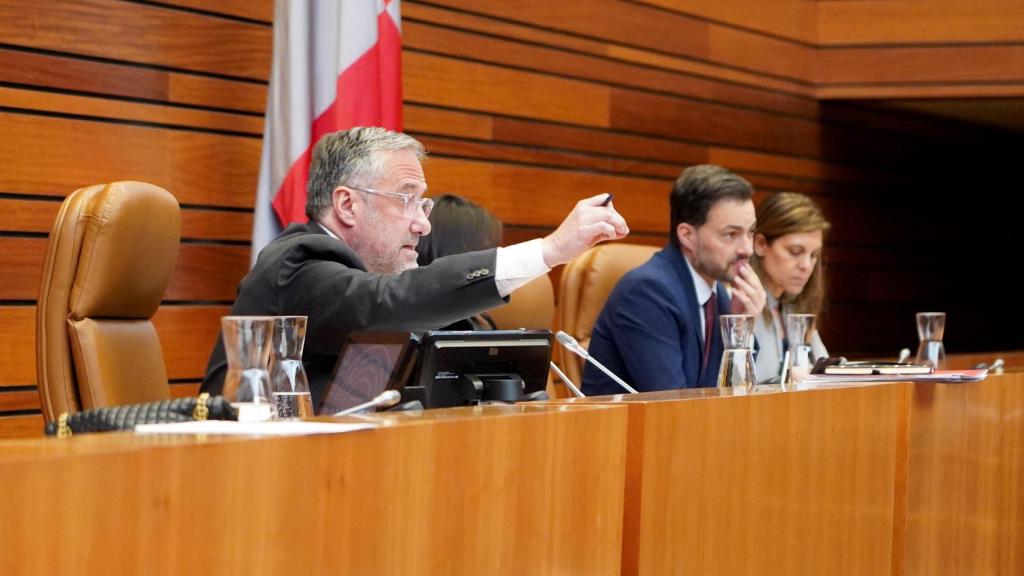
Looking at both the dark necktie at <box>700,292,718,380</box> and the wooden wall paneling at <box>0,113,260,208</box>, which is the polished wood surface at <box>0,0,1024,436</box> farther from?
the dark necktie at <box>700,292,718,380</box>

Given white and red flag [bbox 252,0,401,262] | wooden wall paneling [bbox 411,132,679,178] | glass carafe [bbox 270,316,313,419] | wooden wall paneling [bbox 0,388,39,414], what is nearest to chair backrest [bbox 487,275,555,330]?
white and red flag [bbox 252,0,401,262]

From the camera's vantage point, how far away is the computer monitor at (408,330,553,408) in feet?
6.05

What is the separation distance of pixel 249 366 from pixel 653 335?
188 centimetres

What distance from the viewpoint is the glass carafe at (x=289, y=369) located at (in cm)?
165

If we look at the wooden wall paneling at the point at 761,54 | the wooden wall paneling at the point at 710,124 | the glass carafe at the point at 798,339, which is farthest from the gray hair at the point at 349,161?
the wooden wall paneling at the point at 761,54

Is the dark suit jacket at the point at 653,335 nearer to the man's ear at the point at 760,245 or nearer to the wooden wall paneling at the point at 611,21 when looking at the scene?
the man's ear at the point at 760,245

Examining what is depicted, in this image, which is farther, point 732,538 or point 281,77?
point 281,77

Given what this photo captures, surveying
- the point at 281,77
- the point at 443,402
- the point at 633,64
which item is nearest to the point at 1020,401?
the point at 443,402

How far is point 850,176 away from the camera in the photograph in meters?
6.61

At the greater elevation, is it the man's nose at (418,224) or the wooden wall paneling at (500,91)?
the wooden wall paneling at (500,91)

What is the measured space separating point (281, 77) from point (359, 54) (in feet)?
0.73

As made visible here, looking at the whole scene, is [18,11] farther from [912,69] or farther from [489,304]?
[912,69]

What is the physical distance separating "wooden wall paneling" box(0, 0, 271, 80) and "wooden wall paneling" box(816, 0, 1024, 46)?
3.10 m

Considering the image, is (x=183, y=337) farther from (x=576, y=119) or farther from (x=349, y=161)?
(x=576, y=119)
